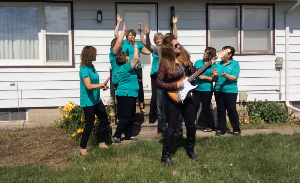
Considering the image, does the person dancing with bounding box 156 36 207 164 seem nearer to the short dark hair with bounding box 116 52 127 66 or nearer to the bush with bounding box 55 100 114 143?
the short dark hair with bounding box 116 52 127 66

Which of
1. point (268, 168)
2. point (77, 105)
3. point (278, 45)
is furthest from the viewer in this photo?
point (278, 45)

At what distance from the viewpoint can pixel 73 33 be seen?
824 cm

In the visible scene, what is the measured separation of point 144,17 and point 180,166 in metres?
4.45

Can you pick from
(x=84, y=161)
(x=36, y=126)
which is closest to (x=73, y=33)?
(x=36, y=126)

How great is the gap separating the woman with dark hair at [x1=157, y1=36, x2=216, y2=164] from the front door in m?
3.07

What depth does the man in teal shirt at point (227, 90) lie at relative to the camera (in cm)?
690

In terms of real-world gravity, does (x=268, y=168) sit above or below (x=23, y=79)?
below

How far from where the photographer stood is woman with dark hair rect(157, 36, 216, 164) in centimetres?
518

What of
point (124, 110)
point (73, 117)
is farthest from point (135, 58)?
point (73, 117)

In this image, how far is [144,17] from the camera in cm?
851

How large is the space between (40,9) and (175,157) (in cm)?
491

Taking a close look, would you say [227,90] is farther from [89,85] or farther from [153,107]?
[89,85]

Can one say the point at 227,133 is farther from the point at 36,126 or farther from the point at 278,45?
the point at 36,126

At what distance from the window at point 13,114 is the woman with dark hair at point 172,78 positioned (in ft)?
14.2
